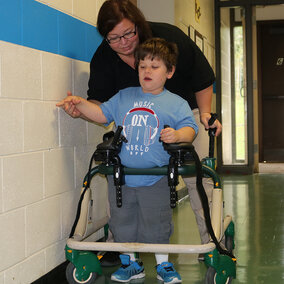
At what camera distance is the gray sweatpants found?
2.23 metres

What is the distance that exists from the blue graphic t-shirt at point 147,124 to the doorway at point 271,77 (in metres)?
7.78

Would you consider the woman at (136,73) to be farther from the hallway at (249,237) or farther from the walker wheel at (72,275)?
the walker wheel at (72,275)

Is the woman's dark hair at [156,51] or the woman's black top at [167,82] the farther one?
the woman's black top at [167,82]

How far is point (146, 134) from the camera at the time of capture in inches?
82.7

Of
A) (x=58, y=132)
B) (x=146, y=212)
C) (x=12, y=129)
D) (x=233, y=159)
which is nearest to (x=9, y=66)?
(x=12, y=129)

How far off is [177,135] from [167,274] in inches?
28.2

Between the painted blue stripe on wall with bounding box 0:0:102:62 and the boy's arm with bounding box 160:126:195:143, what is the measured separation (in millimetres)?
704

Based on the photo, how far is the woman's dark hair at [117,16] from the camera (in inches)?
83.8

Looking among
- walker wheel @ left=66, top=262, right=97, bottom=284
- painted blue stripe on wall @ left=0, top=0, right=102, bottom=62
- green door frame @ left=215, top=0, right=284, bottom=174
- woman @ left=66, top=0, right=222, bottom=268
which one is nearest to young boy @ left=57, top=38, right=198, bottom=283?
woman @ left=66, top=0, right=222, bottom=268

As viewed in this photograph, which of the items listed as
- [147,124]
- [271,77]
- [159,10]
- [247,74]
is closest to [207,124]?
[147,124]

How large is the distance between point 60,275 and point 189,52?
1.28 m

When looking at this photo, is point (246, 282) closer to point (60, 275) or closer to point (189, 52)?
point (60, 275)

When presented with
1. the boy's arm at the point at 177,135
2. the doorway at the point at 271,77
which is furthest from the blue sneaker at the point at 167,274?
the doorway at the point at 271,77

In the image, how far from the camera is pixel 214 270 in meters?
2.05
